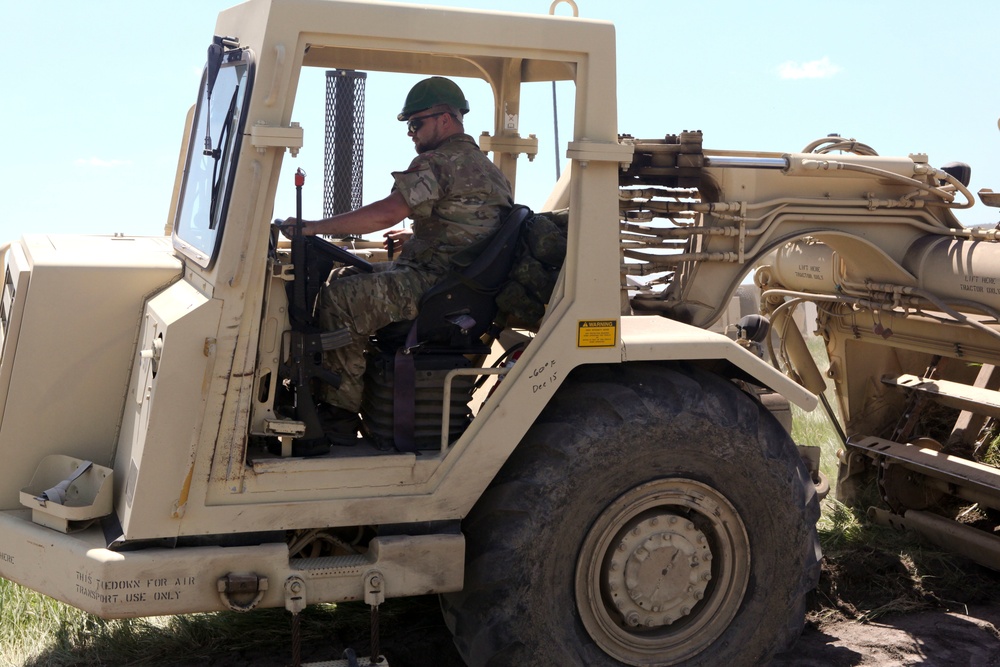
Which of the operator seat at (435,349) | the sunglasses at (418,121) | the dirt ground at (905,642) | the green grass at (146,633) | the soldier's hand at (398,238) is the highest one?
the sunglasses at (418,121)

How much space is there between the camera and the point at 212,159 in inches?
155

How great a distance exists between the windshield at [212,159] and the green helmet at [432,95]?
709 millimetres

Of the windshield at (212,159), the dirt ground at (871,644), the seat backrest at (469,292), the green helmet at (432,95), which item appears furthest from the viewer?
the dirt ground at (871,644)

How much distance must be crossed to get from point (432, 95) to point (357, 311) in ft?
3.04

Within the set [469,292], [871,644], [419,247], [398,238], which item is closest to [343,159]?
[398,238]

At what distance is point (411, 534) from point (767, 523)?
138cm

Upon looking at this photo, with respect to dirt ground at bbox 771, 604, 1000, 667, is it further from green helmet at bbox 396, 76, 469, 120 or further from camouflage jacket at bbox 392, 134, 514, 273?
green helmet at bbox 396, 76, 469, 120

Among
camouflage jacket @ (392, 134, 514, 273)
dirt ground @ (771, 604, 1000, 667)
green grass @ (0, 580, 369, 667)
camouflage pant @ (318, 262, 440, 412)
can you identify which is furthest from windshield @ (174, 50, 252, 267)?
dirt ground @ (771, 604, 1000, 667)

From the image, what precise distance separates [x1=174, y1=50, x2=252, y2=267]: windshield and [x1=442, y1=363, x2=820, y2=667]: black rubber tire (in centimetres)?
136

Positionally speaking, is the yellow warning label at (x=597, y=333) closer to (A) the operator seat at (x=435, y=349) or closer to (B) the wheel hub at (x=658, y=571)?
(A) the operator seat at (x=435, y=349)

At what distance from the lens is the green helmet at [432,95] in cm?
418

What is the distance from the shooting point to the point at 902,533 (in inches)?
232

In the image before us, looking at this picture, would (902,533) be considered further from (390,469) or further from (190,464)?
(190,464)

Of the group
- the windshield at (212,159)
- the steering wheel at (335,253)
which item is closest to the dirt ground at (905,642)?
A: the steering wheel at (335,253)
